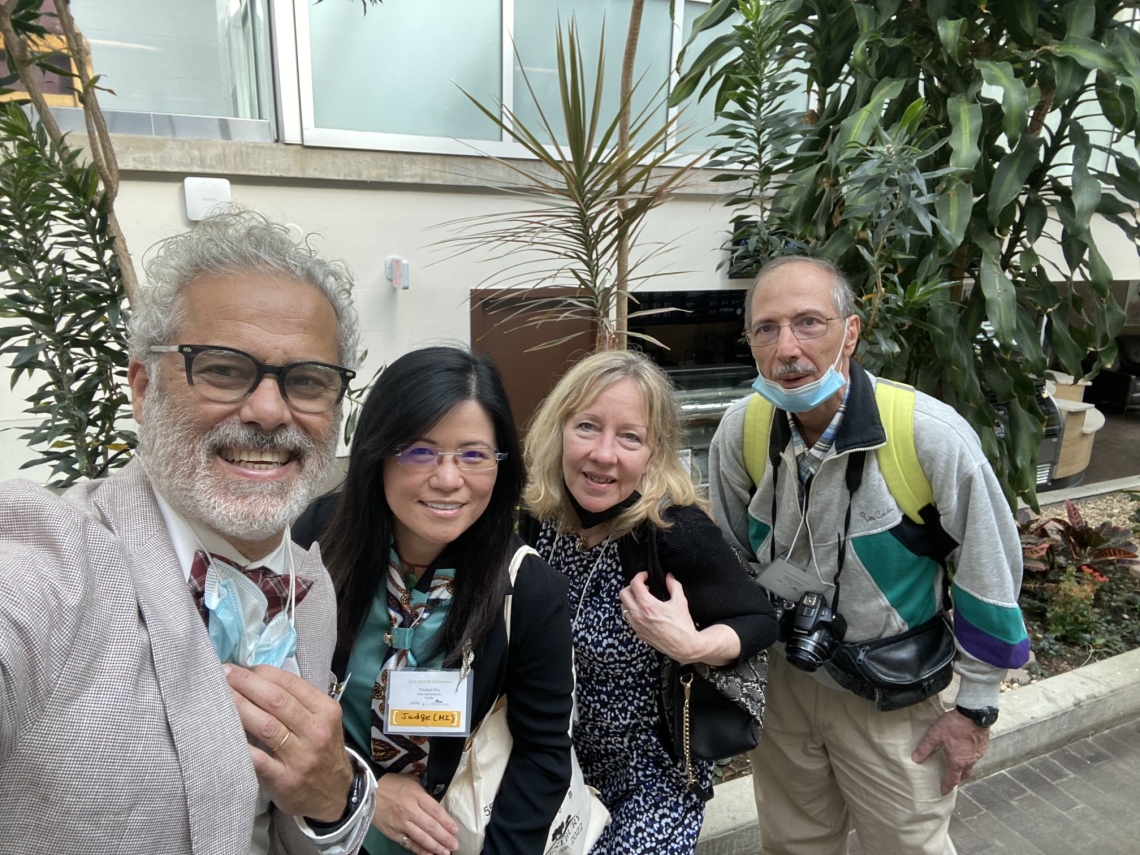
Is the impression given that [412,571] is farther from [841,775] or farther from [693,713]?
[841,775]

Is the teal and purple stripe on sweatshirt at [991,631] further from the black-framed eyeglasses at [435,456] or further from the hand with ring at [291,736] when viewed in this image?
the hand with ring at [291,736]

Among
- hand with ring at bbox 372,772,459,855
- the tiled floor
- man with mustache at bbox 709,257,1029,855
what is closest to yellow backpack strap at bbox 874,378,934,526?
man with mustache at bbox 709,257,1029,855

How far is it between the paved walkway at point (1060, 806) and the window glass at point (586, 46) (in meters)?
3.95

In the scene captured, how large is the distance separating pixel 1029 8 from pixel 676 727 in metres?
Result: 2.99

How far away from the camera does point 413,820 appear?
4.59 feet

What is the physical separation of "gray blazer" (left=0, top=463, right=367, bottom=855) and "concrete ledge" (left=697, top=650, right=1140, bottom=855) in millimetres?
2306

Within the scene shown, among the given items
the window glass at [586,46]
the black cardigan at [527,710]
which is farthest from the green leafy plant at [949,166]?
the black cardigan at [527,710]

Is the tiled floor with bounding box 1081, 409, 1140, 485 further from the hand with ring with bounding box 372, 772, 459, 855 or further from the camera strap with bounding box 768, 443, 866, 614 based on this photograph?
the hand with ring with bounding box 372, 772, 459, 855

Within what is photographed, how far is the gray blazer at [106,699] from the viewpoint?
2.37 ft

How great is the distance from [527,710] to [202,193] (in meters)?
3.19

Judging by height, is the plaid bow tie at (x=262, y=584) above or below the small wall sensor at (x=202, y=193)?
below

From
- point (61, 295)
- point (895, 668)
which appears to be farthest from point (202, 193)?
point (895, 668)

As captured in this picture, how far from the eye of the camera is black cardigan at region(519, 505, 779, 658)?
170 centimetres

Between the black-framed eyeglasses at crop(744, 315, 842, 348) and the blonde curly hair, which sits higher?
the black-framed eyeglasses at crop(744, 315, 842, 348)
